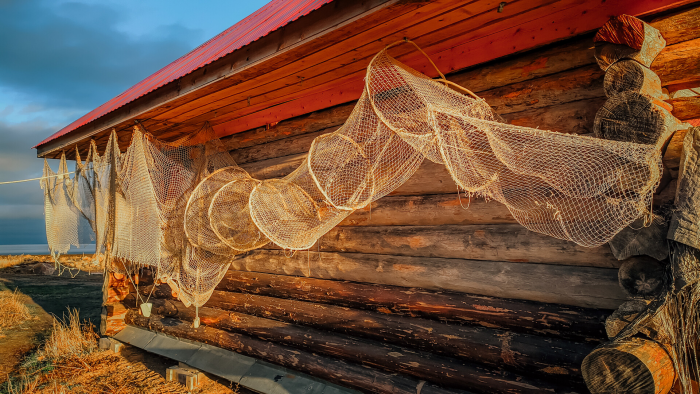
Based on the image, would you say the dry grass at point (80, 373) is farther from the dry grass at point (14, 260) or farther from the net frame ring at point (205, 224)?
the dry grass at point (14, 260)

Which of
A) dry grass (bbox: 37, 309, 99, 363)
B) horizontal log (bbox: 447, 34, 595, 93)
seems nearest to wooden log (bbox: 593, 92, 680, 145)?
horizontal log (bbox: 447, 34, 595, 93)

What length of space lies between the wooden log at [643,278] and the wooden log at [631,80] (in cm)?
93

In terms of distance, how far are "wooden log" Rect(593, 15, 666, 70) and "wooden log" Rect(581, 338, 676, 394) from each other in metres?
1.54

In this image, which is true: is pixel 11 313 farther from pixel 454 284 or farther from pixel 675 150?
pixel 675 150

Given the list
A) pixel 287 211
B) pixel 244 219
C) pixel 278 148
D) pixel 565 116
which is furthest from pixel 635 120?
pixel 278 148

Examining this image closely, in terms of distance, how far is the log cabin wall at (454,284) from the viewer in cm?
255

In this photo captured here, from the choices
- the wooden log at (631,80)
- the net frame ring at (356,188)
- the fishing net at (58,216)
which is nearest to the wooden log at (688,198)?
the wooden log at (631,80)

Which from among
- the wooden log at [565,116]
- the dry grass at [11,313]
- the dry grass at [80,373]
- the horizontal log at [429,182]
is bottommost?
the dry grass at [80,373]

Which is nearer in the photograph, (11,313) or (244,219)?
(244,219)

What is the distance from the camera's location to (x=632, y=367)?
5.86 feet

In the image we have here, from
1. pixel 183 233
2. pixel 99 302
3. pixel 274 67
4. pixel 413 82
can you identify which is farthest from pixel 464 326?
pixel 99 302

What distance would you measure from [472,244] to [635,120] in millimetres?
1369

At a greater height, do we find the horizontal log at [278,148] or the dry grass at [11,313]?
the horizontal log at [278,148]

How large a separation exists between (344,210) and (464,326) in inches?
53.0
